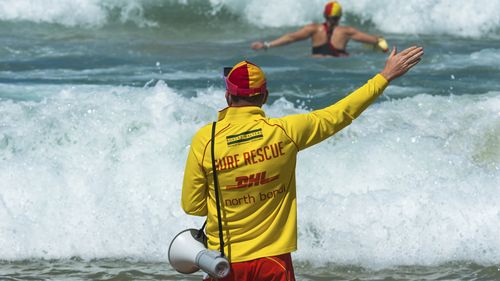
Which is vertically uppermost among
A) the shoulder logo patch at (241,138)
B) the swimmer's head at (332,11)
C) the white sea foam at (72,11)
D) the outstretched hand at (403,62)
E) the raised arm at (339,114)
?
the white sea foam at (72,11)

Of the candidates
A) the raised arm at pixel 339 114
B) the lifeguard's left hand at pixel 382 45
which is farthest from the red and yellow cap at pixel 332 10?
the raised arm at pixel 339 114

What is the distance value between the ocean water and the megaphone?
2.98 meters

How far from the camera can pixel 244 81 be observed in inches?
171

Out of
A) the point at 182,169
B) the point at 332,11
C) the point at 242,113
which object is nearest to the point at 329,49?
the point at 332,11

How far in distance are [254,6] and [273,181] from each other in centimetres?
1492

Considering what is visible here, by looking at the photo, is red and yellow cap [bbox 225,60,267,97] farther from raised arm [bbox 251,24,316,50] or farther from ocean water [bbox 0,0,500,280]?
raised arm [bbox 251,24,316,50]

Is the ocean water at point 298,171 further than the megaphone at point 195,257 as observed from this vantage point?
Yes

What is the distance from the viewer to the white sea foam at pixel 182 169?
8.00m

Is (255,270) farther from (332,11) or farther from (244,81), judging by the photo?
(332,11)

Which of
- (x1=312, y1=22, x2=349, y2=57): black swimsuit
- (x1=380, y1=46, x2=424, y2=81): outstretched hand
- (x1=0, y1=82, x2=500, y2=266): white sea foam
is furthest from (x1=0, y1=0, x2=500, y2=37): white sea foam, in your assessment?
(x1=380, y1=46, x2=424, y2=81): outstretched hand

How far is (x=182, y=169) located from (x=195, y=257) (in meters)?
4.77

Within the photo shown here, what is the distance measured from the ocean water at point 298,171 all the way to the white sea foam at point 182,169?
0.01 m

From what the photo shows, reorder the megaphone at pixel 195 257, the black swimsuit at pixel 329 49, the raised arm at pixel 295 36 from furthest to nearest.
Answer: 1. the black swimsuit at pixel 329 49
2. the raised arm at pixel 295 36
3. the megaphone at pixel 195 257

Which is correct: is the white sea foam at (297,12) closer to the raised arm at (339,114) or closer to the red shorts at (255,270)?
the raised arm at (339,114)
